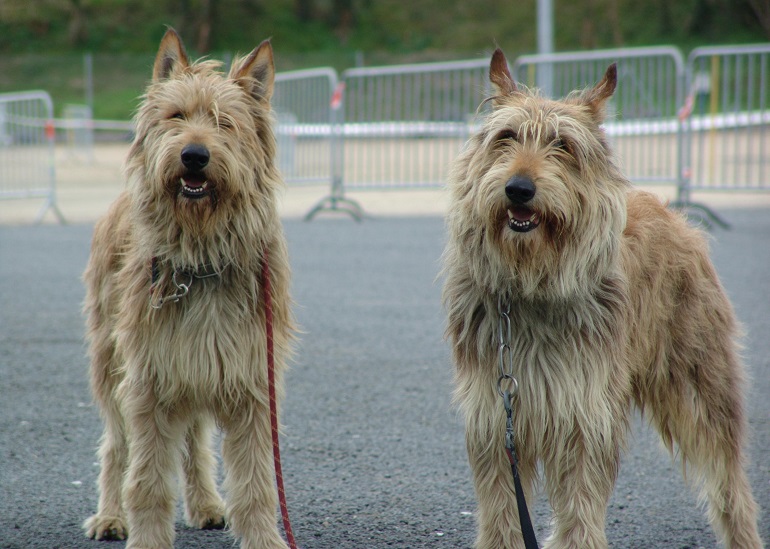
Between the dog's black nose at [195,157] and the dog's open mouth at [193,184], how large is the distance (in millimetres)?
48

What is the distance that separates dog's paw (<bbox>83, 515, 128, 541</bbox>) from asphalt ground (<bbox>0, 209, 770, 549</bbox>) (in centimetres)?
6

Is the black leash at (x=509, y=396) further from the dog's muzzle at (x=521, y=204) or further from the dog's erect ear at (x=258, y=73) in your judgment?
the dog's erect ear at (x=258, y=73)

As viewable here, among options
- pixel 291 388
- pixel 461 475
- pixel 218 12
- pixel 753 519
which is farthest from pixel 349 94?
pixel 218 12

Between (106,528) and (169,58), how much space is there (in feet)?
7.32

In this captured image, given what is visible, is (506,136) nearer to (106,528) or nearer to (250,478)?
(250,478)

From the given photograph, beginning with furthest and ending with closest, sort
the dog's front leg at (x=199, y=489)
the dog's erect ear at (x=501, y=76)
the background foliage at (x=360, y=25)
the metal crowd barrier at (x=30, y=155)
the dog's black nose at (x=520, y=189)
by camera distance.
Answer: the background foliage at (x=360, y=25) → the metal crowd barrier at (x=30, y=155) → the dog's front leg at (x=199, y=489) → the dog's erect ear at (x=501, y=76) → the dog's black nose at (x=520, y=189)

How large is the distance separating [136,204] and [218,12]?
5064 cm

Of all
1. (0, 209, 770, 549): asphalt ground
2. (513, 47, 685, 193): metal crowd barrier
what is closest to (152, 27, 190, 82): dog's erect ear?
(0, 209, 770, 549): asphalt ground

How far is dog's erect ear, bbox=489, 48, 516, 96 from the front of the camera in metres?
3.71

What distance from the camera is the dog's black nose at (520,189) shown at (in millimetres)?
3307

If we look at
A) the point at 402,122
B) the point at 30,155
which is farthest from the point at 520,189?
the point at 30,155

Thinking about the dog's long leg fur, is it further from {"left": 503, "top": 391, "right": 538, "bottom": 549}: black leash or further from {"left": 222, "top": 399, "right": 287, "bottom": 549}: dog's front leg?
{"left": 503, "top": 391, "right": 538, "bottom": 549}: black leash

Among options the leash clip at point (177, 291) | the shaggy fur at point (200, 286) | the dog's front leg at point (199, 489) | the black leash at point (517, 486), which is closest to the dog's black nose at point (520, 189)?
the black leash at point (517, 486)

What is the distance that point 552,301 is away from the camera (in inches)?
140
